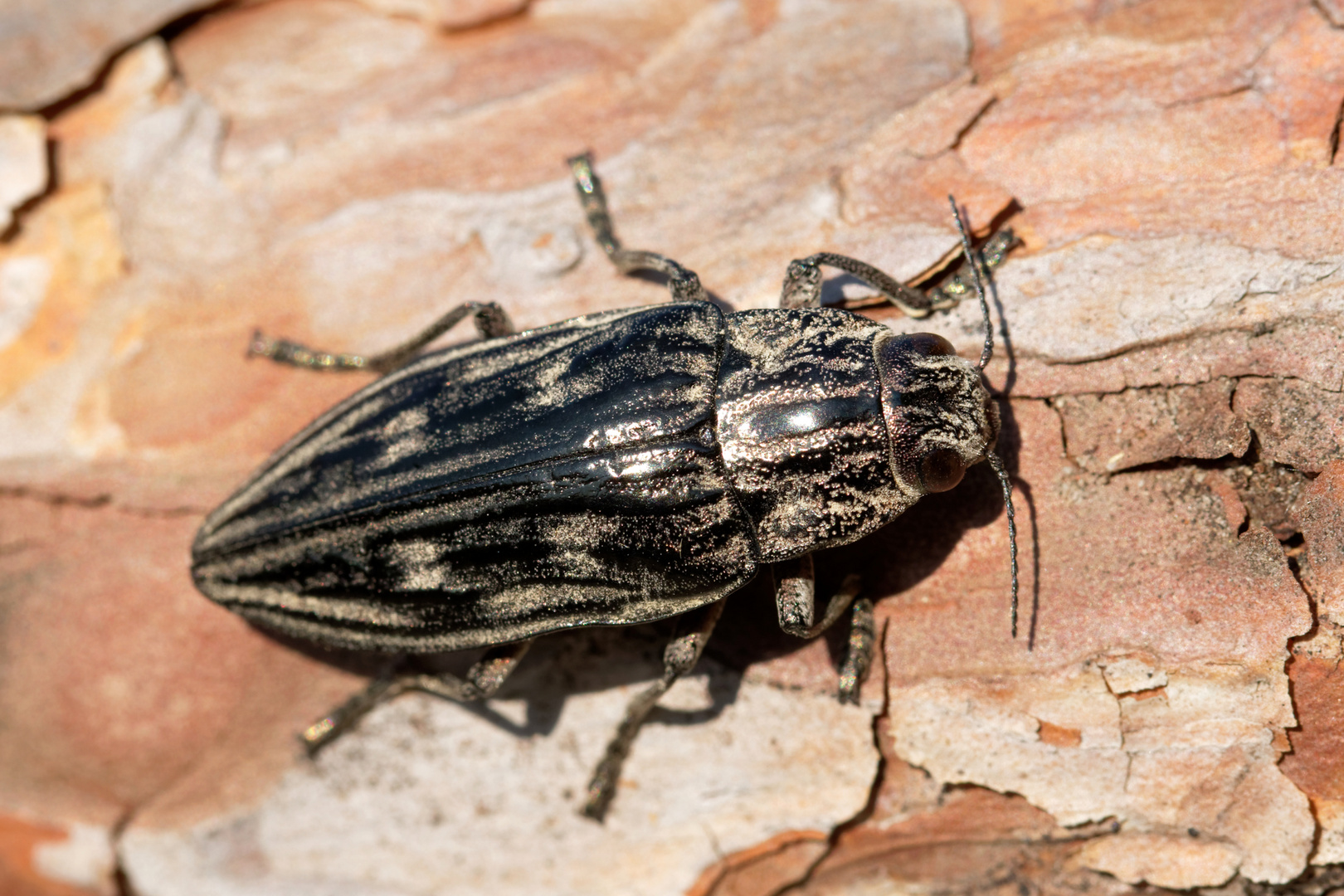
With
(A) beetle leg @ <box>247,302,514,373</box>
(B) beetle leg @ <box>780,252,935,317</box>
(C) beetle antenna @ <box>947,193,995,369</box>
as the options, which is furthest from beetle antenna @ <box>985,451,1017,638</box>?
(A) beetle leg @ <box>247,302,514,373</box>

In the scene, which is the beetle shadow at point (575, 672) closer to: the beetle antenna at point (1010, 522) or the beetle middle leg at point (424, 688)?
the beetle middle leg at point (424, 688)

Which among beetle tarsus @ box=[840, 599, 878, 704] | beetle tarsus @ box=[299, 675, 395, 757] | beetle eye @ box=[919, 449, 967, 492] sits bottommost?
beetle tarsus @ box=[299, 675, 395, 757]

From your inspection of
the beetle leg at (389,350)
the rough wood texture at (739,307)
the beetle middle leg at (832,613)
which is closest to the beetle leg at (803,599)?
the beetle middle leg at (832,613)

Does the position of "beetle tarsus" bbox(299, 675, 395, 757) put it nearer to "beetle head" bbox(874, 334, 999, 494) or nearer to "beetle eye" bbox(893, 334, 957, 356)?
"beetle head" bbox(874, 334, 999, 494)

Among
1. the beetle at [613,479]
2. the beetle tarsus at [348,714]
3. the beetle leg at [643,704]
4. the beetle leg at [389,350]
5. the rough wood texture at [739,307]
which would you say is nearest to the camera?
the rough wood texture at [739,307]

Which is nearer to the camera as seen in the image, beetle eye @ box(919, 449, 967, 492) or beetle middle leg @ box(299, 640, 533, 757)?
beetle eye @ box(919, 449, 967, 492)

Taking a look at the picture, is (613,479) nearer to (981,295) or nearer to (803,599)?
(803,599)

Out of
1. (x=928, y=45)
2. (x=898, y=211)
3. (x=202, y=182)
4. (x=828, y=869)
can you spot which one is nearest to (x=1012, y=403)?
(x=898, y=211)
